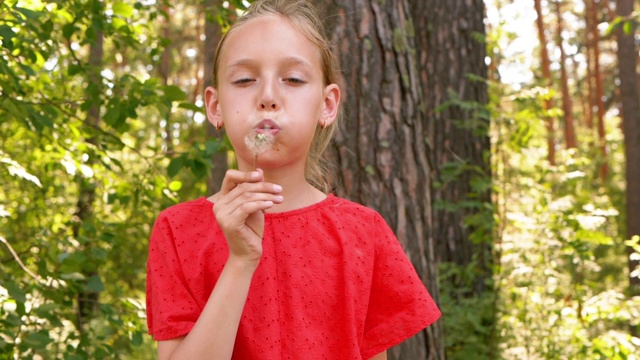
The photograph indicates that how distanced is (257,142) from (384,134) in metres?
1.61

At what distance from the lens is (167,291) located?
6.59 feet

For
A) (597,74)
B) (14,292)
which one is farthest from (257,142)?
(597,74)

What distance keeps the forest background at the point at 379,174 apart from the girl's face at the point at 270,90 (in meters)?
1.28

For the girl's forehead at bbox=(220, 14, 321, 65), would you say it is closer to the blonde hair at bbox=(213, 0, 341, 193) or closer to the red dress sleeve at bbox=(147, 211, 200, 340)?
the blonde hair at bbox=(213, 0, 341, 193)

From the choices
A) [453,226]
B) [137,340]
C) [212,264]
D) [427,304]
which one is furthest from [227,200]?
[453,226]

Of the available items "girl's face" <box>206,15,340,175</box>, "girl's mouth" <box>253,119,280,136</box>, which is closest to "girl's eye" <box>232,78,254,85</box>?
"girl's face" <box>206,15,340,175</box>

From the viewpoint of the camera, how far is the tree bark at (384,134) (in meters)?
3.47

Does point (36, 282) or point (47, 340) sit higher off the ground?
point (36, 282)

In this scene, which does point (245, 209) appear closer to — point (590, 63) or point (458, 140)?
point (458, 140)

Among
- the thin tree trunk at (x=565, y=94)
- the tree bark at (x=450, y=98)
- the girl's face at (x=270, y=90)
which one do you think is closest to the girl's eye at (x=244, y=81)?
the girl's face at (x=270, y=90)

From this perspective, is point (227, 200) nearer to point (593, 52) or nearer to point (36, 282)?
point (36, 282)

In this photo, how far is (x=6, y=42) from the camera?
3012 millimetres

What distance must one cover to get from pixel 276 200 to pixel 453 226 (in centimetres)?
504

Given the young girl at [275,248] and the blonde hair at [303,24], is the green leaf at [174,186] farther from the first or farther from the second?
the young girl at [275,248]
